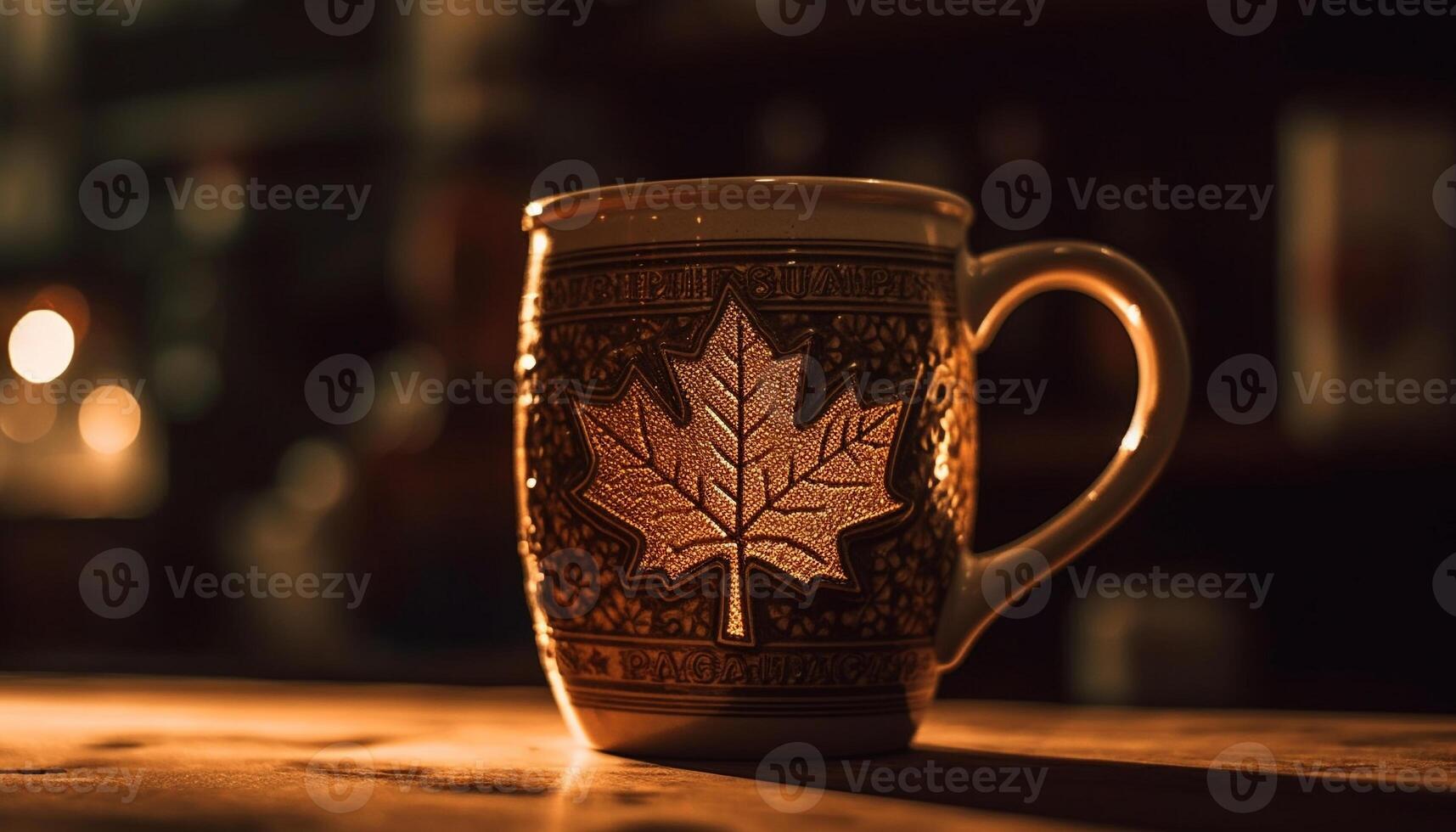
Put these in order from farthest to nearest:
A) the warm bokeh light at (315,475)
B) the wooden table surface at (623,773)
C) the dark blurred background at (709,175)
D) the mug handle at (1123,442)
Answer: the warm bokeh light at (315,475)
the dark blurred background at (709,175)
the mug handle at (1123,442)
the wooden table surface at (623,773)

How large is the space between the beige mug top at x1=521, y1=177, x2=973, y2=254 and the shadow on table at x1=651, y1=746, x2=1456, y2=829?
7.2 inches

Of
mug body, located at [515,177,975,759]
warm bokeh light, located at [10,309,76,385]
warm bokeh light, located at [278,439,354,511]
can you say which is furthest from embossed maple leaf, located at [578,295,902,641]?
warm bokeh light, located at [10,309,76,385]

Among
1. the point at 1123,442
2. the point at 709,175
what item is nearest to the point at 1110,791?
the point at 1123,442

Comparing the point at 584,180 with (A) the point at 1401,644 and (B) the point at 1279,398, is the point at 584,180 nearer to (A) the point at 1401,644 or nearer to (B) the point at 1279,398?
(B) the point at 1279,398

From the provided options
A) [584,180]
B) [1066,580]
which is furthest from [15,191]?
[1066,580]

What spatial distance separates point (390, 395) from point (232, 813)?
4.50 ft

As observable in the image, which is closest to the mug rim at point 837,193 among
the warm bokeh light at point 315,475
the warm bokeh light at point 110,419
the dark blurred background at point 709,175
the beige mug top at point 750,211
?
the beige mug top at point 750,211

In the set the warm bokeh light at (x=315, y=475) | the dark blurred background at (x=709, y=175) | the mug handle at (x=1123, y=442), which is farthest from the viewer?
the warm bokeh light at (x=315, y=475)

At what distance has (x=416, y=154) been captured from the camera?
181 centimetres

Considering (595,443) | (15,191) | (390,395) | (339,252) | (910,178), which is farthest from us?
(15,191)

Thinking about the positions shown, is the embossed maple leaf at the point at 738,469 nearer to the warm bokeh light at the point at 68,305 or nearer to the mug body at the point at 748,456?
the mug body at the point at 748,456

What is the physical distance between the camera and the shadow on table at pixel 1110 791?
0.45 m

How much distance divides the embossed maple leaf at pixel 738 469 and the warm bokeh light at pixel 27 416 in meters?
1.79

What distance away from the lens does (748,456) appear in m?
0.54
